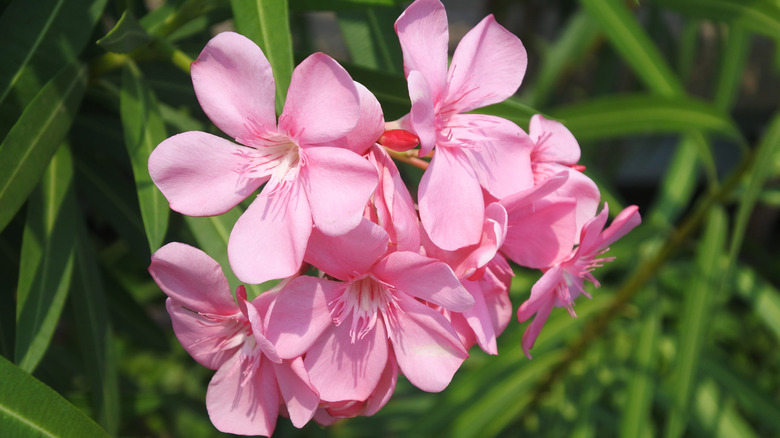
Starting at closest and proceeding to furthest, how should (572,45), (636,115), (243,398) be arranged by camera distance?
(243,398)
(636,115)
(572,45)

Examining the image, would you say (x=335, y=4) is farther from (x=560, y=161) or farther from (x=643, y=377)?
(x=643, y=377)

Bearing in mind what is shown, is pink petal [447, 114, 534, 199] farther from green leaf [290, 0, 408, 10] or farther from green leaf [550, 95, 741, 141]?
green leaf [550, 95, 741, 141]

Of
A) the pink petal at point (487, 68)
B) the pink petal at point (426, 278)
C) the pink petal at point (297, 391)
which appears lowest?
the pink petal at point (297, 391)

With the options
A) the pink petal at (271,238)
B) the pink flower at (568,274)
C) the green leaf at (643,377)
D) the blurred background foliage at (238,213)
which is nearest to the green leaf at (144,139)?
the blurred background foliage at (238,213)

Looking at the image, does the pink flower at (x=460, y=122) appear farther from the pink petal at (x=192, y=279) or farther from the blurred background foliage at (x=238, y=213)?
the pink petal at (x=192, y=279)

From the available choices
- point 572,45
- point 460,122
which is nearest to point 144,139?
point 460,122

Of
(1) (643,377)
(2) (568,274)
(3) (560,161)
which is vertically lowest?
(1) (643,377)

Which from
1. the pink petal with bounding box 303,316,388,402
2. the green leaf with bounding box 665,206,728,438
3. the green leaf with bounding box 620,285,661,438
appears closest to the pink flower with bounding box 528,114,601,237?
→ the pink petal with bounding box 303,316,388,402
